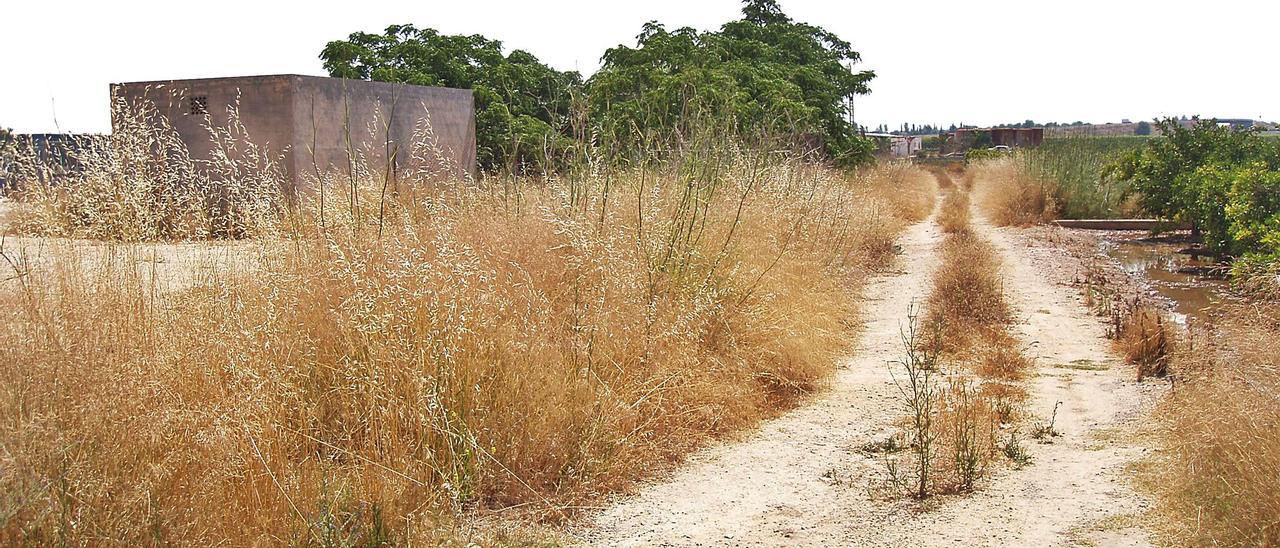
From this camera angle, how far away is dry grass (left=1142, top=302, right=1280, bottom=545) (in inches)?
143

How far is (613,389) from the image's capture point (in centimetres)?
534

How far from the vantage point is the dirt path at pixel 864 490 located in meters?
4.14

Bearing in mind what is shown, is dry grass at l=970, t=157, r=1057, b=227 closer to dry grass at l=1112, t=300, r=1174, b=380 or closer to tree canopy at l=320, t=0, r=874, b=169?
tree canopy at l=320, t=0, r=874, b=169

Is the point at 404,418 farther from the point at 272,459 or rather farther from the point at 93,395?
the point at 93,395

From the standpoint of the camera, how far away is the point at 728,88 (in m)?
13.3

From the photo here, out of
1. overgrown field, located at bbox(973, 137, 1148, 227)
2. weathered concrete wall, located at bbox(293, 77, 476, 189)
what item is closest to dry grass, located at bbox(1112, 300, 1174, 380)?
weathered concrete wall, located at bbox(293, 77, 476, 189)

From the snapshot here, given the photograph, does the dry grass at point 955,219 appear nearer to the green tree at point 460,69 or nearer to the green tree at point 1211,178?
the green tree at point 1211,178

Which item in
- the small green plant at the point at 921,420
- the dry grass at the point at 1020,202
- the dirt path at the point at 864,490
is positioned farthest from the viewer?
the dry grass at the point at 1020,202

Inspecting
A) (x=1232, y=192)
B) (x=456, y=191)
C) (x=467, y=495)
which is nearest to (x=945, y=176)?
(x=1232, y=192)

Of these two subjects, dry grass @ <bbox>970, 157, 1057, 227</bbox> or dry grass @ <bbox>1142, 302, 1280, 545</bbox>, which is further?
dry grass @ <bbox>970, 157, 1057, 227</bbox>

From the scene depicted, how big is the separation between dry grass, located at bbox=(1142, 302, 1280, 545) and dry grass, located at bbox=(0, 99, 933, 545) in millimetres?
2184

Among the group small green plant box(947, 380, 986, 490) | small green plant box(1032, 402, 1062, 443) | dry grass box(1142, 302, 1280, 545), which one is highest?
dry grass box(1142, 302, 1280, 545)

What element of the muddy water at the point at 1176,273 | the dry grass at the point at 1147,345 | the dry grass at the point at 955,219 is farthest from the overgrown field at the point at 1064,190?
the dry grass at the point at 1147,345

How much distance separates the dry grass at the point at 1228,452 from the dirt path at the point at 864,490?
194 millimetres
